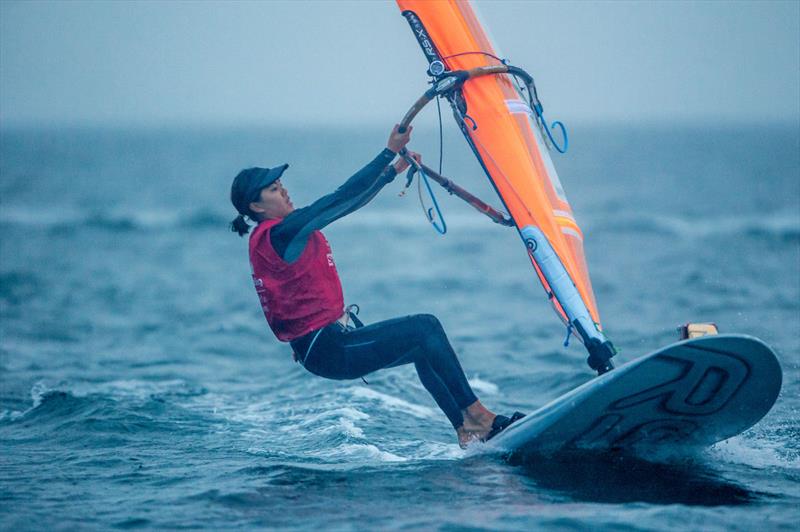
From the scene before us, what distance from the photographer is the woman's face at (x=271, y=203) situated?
547 centimetres

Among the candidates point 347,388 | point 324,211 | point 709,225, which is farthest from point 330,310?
point 709,225

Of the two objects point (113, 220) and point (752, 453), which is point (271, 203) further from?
point (113, 220)

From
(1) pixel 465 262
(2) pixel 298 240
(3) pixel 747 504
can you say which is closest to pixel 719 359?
(3) pixel 747 504

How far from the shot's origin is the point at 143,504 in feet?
16.7

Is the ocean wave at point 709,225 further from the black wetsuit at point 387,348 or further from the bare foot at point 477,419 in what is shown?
the black wetsuit at point 387,348

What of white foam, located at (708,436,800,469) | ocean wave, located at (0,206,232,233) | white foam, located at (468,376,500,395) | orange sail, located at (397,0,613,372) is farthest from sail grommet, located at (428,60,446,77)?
ocean wave, located at (0,206,232,233)

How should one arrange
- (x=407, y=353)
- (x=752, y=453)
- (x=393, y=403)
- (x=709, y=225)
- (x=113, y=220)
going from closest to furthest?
(x=407, y=353) → (x=752, y=453) → (x=393, y=403) → (x=709, y=225) → (x=113, y=220)

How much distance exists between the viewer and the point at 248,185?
5438 mm

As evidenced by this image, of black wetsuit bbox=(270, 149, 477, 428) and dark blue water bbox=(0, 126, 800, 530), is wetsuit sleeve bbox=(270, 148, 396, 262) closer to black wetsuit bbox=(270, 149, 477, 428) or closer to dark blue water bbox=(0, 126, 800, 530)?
black wetsuit bbox=(270, 149, 477, 428)

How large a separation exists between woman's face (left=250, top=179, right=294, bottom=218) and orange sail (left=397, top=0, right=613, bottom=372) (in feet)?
4.41

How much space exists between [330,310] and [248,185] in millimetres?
827

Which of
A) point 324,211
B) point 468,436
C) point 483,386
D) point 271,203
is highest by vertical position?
point 271,203

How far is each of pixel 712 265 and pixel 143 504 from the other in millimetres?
15406

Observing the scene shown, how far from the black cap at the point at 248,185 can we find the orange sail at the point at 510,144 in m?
1.37
